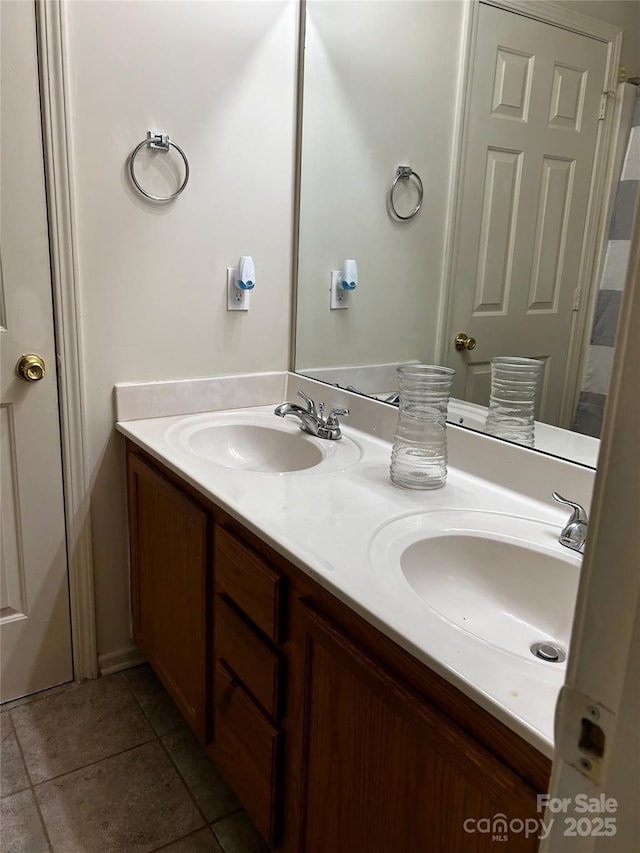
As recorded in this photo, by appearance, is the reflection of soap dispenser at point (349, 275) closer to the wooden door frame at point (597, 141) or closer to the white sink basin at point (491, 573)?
the wooden door frame at point (597, 141)

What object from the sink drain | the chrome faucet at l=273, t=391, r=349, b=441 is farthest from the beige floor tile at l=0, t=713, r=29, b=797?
the sink drain

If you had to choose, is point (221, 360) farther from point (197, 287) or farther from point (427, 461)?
point (427, 461)

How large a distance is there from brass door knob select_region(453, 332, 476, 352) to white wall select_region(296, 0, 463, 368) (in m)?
0.10

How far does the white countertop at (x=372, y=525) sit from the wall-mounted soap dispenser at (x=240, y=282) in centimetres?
37

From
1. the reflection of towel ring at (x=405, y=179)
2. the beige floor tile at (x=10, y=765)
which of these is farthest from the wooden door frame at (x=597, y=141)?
the beige floor tile at (x=10, y=765)

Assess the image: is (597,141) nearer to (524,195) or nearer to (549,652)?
(524,195)

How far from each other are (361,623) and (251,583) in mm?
338

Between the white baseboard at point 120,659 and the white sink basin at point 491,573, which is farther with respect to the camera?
the white baseboard at point 120,659

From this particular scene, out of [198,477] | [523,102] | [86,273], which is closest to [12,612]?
[198,477]

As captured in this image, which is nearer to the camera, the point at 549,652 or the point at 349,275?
the point at 549,652

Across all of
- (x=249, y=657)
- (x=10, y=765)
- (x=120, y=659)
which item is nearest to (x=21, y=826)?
(x=10, y=765)

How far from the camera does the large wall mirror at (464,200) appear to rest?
120 cm

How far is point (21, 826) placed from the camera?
142 cm
